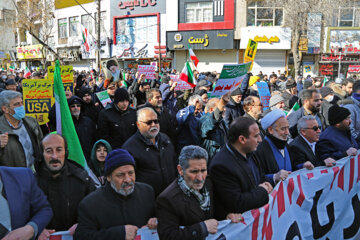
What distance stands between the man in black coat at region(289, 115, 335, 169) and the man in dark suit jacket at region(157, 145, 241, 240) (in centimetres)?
158

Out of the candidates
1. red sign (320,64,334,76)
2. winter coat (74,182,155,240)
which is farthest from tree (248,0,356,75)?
winter coat (74,182,155,240)

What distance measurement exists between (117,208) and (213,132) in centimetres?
239

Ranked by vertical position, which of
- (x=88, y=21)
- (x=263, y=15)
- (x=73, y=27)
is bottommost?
(x=263, y=15)

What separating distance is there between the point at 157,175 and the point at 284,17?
2578 cm

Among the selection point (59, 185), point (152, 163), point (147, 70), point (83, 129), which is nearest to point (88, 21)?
point (147, 70)

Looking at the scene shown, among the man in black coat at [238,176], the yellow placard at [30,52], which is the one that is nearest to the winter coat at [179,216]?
the man in black coat at [238,176]

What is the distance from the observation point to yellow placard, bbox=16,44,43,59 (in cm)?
4359

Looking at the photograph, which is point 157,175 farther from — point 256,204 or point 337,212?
point 337,212

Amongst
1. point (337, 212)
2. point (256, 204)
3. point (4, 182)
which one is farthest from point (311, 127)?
point (4, 182)

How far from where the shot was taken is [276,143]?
3.70m

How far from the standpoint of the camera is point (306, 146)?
402 cm

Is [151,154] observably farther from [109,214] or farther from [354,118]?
[354,118]

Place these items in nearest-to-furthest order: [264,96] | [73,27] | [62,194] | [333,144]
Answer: [62,194] → [333,144] → [264,96] → [73,27]

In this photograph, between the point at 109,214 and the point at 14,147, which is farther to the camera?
the point at 14,147
